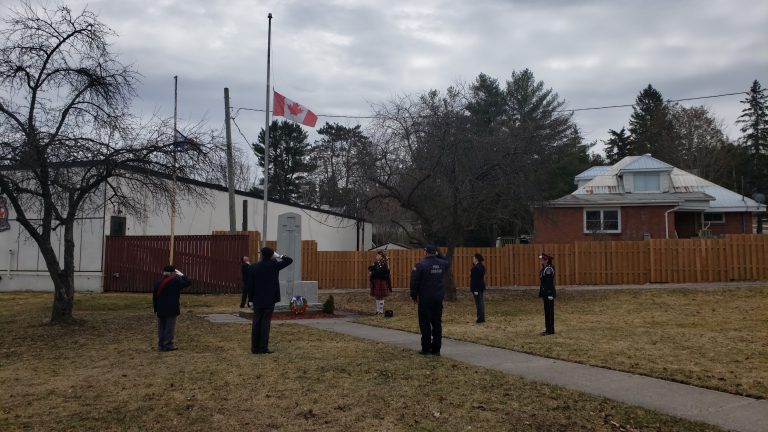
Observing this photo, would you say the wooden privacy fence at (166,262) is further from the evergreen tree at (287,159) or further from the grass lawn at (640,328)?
the evergreen tree at (287,159)

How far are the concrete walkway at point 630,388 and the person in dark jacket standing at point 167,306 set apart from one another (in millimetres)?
3916

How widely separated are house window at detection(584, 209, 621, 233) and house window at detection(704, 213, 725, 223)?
33.5 feet

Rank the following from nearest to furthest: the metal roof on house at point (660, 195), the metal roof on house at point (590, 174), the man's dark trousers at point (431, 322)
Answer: the man's dark trousers at point (431, 322)
the metal roof on house at point (660, 195)
the metal roof on house at point (590, 174)

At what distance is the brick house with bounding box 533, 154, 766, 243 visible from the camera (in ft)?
104

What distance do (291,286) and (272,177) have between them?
44.9 metres

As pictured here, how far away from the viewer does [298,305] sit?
16266 mm

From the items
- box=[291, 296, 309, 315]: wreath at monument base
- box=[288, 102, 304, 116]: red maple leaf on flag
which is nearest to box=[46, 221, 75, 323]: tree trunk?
box=[291, 296, 309, 315]: wreath at monument base

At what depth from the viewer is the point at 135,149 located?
13.2 meters

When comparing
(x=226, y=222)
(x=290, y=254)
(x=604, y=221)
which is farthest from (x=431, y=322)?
(x=604, y=221)

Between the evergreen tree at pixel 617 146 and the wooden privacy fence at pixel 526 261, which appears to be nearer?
the wooden privacy fence at pixel 526 261

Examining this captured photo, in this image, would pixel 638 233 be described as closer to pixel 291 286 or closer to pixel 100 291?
pixel 291 286

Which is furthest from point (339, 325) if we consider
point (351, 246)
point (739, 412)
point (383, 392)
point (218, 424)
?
point (351, 246)

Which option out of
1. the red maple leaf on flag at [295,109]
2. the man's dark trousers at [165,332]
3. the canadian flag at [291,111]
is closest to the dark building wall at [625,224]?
the canadian flag at [291,111]

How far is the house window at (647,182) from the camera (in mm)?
34469
